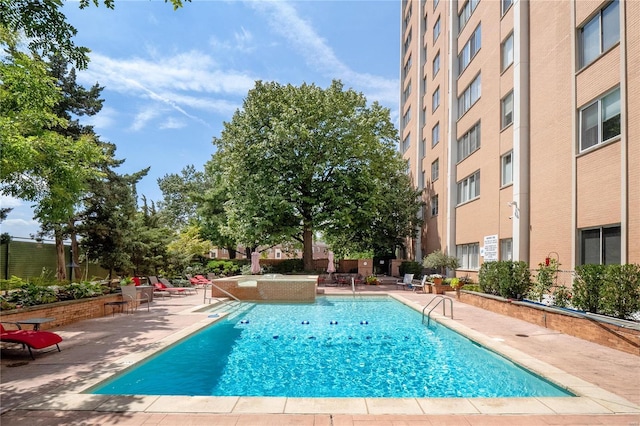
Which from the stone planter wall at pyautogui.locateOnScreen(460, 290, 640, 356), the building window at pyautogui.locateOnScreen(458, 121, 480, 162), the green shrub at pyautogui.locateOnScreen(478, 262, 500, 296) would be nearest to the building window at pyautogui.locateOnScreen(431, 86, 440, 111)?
the building window at pyautogui.locateOnScreen(458, 121, 480, 162)

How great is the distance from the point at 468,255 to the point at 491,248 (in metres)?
4.09

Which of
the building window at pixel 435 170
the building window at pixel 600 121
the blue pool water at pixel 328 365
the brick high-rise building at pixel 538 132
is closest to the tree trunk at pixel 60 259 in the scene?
the blue pool water at pixel 328 365

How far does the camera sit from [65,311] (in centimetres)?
1141

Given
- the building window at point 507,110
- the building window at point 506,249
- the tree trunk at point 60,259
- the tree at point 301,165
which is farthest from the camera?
the tree at point 301,165

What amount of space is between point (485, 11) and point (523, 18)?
499cm

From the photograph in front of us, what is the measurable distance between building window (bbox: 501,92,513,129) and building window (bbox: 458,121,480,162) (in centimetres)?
304

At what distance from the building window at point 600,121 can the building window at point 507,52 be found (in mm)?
6573

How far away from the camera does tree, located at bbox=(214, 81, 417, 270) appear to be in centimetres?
2630

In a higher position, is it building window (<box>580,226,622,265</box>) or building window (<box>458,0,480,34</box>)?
building window (<box>458,0,480,34</box>)

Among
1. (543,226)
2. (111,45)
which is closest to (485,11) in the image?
(543,226)

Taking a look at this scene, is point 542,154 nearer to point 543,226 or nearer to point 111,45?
point 543,226

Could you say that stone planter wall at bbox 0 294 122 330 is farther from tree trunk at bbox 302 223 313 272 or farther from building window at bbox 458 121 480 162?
building window at bbox 458 121 480 162

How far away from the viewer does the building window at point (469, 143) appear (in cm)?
2210

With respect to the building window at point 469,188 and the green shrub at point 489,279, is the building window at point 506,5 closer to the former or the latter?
the building window at point 469,188
